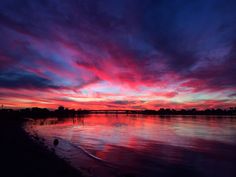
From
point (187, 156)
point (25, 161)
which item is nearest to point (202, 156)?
point (187, 156)

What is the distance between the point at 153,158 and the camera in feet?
48.1

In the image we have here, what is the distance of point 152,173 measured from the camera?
36.7ft

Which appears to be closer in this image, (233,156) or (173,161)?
(173,161)

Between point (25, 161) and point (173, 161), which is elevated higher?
point (25, 161)

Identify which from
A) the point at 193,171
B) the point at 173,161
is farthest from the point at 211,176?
the point at 173,161

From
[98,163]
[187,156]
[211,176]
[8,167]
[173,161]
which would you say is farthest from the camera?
[187,156]

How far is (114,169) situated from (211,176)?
7.03 m

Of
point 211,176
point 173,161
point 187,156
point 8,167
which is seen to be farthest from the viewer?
point 187,156

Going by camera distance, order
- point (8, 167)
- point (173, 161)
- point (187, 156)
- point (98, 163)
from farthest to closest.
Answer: point (187, 156), point (173, 161), point (98, 163), point (8, 167)

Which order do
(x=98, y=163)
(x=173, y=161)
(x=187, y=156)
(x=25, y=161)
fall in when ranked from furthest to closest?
(x=187, y=156) → (x=173, y=161) → (x=98, y=163) → (x=25, y=161)

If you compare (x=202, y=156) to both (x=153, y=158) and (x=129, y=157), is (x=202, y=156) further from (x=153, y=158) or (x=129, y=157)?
(x=129, y=157)

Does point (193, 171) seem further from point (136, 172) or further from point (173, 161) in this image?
point (136, 172)

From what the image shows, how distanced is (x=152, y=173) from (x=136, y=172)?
1155 mm

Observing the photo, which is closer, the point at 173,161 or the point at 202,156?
the point at 173,161
